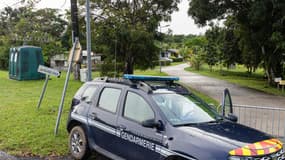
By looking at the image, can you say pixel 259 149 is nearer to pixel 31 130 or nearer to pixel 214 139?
pixel 214 139

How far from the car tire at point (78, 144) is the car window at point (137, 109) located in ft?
4.07

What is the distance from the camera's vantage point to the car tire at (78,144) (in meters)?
5.84

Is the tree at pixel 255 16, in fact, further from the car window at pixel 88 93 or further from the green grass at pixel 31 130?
the car window at pixel 88 93

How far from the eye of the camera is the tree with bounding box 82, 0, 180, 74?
18578mm

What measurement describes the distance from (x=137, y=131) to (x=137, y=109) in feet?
1.27

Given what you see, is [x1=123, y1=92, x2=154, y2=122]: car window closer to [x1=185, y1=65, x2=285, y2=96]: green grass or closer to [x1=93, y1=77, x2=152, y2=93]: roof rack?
[x1=93, y1=77, x2=152, y2=93]: roof rack

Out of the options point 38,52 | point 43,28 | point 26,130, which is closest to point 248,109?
point 26,130

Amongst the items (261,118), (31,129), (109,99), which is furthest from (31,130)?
(261,118)

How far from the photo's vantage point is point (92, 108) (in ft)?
19.0

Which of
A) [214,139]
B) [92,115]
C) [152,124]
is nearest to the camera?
[214,139]

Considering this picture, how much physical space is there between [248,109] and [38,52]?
17995 mm

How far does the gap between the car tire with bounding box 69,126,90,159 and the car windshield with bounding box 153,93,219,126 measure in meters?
1.84

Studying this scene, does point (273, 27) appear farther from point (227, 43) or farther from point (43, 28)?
point (43, 28)

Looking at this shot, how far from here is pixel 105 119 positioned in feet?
17.7
